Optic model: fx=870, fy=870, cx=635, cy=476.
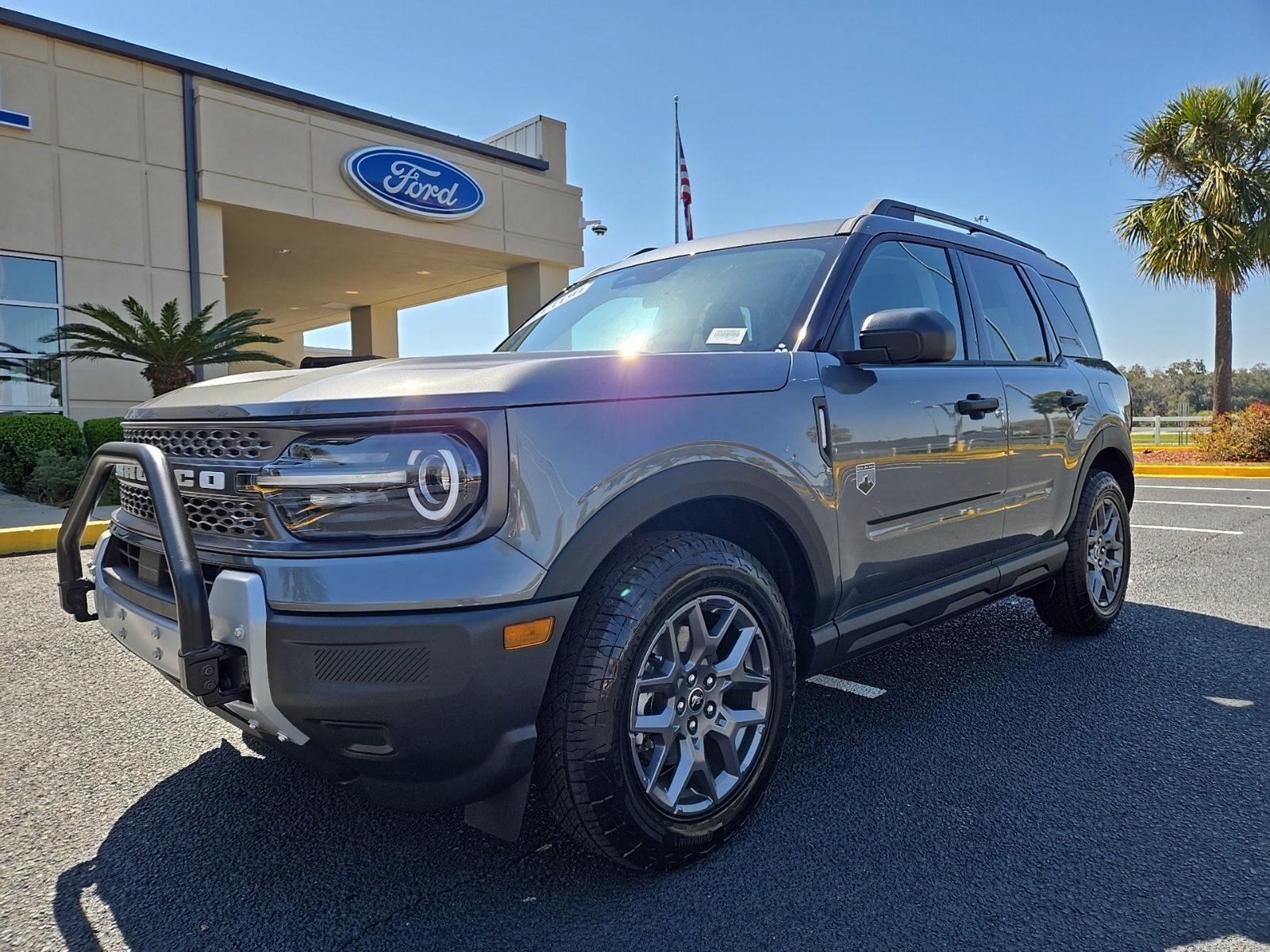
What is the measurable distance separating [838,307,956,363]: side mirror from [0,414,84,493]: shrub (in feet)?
35.9

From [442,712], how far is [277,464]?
65 centimetres

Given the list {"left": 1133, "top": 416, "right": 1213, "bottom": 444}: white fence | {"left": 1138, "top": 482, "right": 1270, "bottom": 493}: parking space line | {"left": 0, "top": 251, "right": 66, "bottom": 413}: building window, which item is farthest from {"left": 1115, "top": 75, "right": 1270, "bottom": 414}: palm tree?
{"left": 0, "top": 251, "right": 66, "bottom": 413}: building window

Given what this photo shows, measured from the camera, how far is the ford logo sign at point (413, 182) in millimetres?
15375

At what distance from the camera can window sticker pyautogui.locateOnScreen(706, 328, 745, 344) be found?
2809mm

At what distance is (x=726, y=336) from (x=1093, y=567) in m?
2.61

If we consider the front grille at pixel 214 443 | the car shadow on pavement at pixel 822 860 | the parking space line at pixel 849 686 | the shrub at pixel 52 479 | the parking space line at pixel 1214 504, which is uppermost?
the front grille at pixel 214 443

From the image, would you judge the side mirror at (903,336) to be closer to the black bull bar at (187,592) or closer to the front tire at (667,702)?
the front tire at (667,702)

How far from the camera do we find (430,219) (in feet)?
53.8

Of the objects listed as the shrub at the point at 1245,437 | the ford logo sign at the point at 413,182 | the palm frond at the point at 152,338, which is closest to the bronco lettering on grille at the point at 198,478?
the palm frond at the point at 152,338

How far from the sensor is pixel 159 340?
476 inches

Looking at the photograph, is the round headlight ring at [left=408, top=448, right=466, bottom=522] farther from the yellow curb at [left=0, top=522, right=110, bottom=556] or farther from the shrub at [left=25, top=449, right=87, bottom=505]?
the shrub at [left=25, top=449, right=87, bottom=505]

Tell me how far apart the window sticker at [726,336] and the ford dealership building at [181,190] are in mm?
13131

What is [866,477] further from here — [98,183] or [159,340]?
[98,183]

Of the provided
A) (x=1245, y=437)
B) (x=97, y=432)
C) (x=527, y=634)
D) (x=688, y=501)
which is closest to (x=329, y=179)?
(x=97, y=432)
